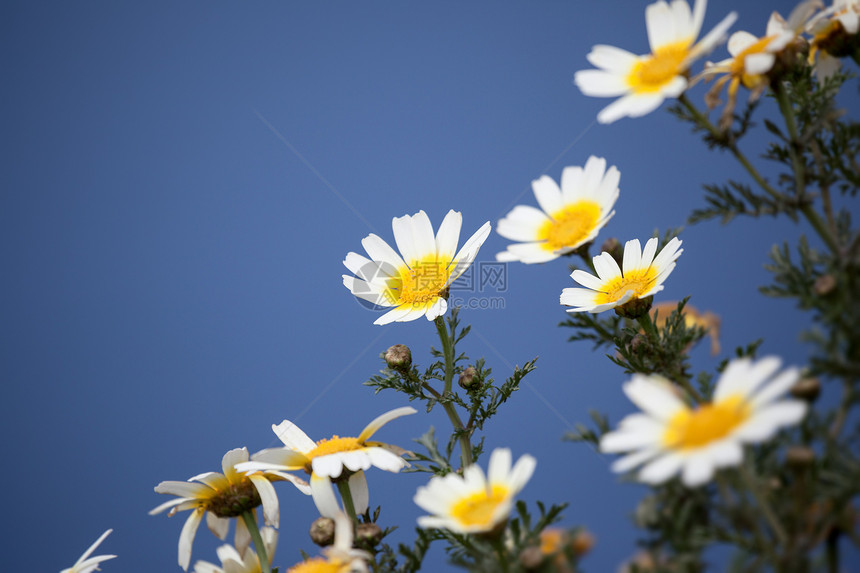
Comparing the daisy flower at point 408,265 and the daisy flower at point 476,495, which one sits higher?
the daisy flower at point 408,265

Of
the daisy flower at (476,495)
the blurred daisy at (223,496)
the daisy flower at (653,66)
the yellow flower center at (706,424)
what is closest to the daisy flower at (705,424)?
the yellow flower center at (706,424)

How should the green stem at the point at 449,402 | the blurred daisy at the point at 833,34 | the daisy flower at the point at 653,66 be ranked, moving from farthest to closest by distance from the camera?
1. the green stem at the point at 449,402
2. the blurred daisy at the point at 833,34
3. the daisy flower at the point at 653,66

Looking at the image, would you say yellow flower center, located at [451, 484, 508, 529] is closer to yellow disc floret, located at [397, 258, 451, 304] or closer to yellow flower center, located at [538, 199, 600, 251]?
yellow flower center, located at [538, 199, 600, 251]

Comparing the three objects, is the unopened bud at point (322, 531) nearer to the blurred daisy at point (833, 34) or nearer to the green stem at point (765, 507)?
the green stem at point (765, 507)

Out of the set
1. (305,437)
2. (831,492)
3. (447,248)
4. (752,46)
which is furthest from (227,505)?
(752,46)

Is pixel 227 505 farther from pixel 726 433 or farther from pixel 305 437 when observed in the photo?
pixel 726 433

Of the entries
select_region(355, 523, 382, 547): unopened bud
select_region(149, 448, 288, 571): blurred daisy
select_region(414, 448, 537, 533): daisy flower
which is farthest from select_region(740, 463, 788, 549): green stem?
select_region(149, 448, 288, 571): blurred daisy

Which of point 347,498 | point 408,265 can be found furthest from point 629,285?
point 347,498

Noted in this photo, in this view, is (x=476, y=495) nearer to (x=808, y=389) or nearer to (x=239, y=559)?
(x=808, y=389)
